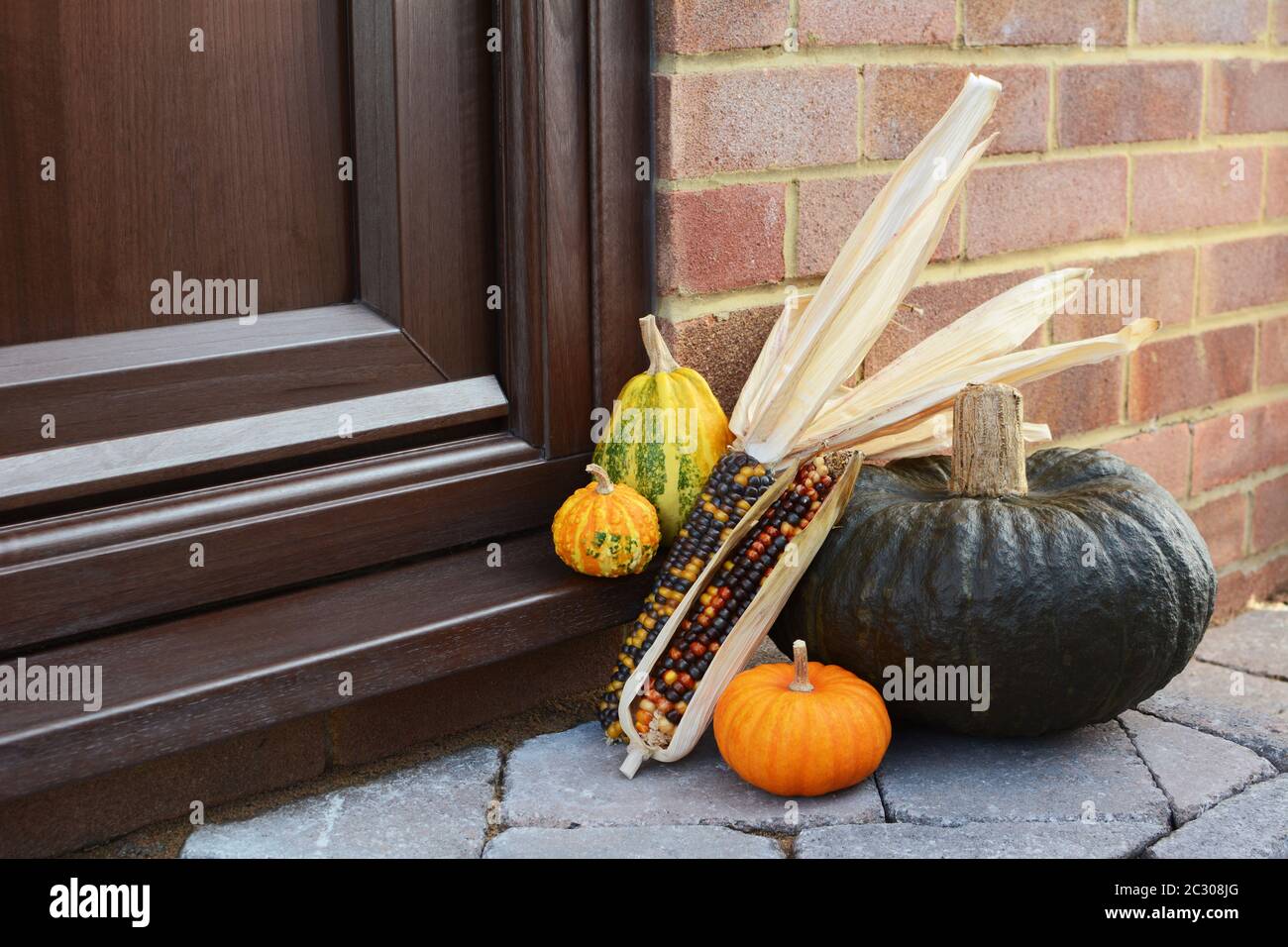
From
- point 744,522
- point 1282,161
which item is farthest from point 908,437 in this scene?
point 1282,161

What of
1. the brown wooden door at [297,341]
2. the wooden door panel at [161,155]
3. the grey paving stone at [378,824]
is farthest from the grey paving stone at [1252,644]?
the wooden door panel at [161,155]

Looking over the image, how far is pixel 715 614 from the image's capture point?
174 cm

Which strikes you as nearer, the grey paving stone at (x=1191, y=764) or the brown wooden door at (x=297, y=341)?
the brown wooden door at (x=297, y=341)

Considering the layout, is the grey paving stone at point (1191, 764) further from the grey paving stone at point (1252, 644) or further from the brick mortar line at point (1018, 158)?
the brick mortar line at point (1018, 158)

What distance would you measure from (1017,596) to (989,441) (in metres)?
0.23

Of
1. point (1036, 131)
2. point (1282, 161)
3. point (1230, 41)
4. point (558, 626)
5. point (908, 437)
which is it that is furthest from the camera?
point (1282, 161)

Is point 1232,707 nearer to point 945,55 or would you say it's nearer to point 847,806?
point 847,806

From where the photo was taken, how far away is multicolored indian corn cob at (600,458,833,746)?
5.65 feet

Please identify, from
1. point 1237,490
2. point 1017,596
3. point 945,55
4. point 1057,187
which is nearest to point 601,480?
point 1017,596

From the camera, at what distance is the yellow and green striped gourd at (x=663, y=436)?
1.88m

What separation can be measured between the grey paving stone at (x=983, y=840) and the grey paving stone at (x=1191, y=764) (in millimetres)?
97

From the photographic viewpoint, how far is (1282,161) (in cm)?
287
